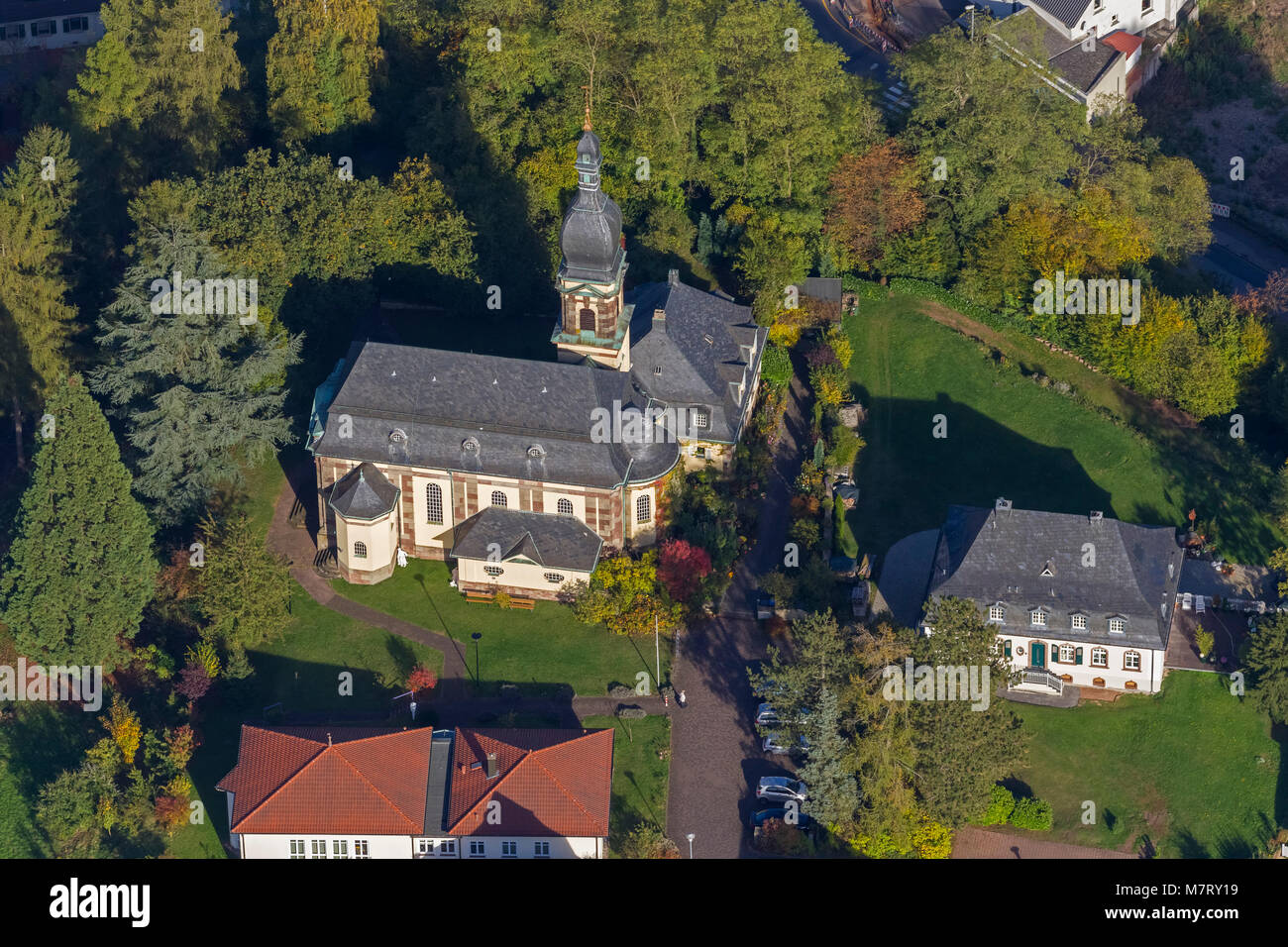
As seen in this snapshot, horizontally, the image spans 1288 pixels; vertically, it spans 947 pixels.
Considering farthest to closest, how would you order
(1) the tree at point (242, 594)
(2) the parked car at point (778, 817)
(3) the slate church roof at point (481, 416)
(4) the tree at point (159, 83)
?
1. (4) the tree at point (159, 83)
2. (3) the slate church roof at point (481, 416)
3. (1) the tree at point (242, 594)
4. (2) the parked car at point (778, 817)

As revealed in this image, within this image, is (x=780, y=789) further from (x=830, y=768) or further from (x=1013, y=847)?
(x=1013, y=847)

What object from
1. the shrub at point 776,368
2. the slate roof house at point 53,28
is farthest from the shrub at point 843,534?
the slate roof house at point 53,28

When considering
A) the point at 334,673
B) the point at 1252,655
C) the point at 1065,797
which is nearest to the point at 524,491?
the point at 334,673

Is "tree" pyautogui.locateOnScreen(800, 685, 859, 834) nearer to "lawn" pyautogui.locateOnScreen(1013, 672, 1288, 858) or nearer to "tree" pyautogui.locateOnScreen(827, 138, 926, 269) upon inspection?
"lawn" pyautogui.locateOnScreen(1013, 672, 1288, 858)

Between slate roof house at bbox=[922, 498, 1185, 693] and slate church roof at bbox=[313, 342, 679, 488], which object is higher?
slate church roof at bbox=[313, 342, 679, 488]

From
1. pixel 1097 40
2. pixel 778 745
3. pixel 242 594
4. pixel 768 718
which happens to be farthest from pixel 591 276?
pixel 1097 40

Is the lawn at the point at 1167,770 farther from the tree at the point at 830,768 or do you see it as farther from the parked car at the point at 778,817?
the parked car at the point at 778,817

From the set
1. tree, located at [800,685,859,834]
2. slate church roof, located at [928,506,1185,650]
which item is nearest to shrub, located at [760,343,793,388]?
slate church roof, located at [928,506,1185,650]
